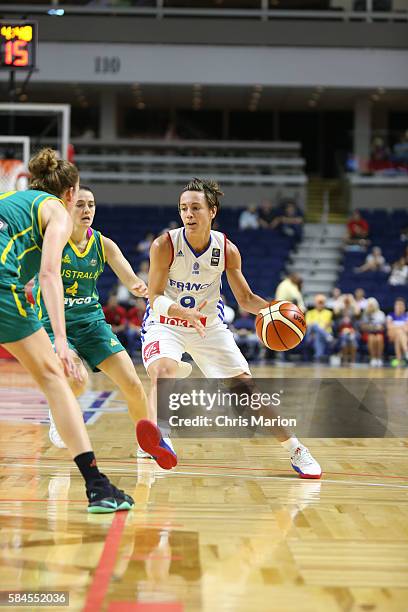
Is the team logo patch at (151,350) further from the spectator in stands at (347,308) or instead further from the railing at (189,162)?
the railing at (189,162)

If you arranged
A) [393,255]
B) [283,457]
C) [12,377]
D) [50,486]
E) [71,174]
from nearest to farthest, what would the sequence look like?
[71,174], [50,486], [283,457], [12,377], [393,255]

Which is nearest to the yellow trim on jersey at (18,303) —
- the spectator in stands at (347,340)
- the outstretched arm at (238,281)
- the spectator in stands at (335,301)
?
the outstretched arm at (238,281)

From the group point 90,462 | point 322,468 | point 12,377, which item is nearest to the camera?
point 90,462

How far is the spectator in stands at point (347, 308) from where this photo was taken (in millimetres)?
15766

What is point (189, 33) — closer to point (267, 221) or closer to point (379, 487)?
point (267, 221)

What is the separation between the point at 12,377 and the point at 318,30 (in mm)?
12577

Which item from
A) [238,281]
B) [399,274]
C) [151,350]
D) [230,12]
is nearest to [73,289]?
[151,350]

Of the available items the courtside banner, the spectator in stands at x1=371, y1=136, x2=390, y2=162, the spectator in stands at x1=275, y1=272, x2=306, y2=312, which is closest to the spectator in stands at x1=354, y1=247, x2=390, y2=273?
the spectator in stands at x1=275, y1=272, x2=306, y2=312

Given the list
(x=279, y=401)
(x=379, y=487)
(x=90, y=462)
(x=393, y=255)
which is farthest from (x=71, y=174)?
(x=393, y=255)

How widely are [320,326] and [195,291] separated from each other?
34.0 feet

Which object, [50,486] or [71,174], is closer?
[71,174]

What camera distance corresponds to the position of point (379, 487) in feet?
15.6

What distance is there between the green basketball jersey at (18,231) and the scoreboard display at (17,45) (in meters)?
10.4

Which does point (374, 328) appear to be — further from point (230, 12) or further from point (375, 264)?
point (230, 12)
